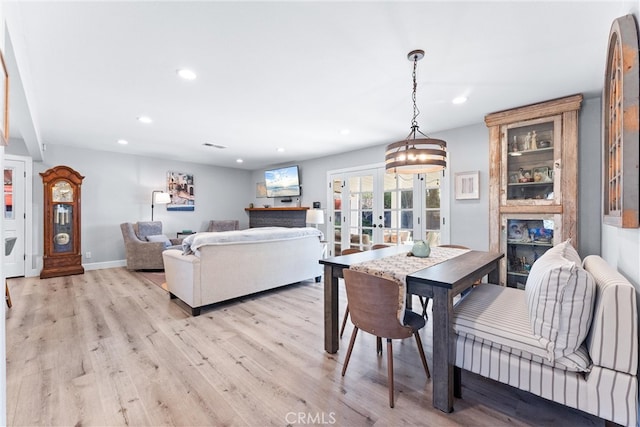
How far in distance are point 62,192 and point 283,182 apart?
4.05m

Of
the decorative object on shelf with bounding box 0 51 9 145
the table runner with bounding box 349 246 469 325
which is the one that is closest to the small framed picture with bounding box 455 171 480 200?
the table runner with bounding box 349 246 469 325

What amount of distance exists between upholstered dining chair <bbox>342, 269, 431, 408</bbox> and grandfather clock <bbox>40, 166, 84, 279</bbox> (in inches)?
214

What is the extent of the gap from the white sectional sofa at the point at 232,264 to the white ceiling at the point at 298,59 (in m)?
1.54

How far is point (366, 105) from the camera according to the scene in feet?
10.4

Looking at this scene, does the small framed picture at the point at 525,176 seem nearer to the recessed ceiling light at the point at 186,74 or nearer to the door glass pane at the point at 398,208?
the door glass pane at the point at 398,208

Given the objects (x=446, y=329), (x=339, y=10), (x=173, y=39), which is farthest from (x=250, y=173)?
(x=446, y=329)

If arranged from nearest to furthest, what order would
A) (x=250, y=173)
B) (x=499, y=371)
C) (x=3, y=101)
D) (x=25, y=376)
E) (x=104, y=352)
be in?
(x=3, y=101) < (x=499, y=371) < (x=25, y=376) < (x=104, y=352) < (x=250, y=173)

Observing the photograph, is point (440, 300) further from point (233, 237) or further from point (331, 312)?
point (233, 237)

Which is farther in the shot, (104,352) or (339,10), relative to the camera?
(104,352)

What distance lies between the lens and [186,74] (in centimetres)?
246

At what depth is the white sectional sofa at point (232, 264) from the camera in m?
3.11

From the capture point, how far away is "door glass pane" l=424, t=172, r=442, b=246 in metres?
4.26

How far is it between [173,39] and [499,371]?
2.95 metres

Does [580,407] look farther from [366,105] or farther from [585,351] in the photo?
[366,105]
